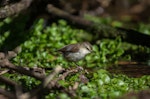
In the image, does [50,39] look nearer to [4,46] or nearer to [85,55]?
[4,46]

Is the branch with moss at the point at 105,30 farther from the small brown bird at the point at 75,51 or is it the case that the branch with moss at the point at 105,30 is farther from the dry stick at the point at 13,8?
the dry stick at the point at 13,8

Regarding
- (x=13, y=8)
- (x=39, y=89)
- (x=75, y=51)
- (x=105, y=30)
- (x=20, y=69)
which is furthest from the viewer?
(x=105, y=30)

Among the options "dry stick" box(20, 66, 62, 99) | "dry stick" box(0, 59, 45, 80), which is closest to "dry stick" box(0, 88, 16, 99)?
"dry stick" box(20, 66, 62, 99)

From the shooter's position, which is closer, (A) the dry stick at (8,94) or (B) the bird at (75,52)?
(A) the dry stick at (8,94)

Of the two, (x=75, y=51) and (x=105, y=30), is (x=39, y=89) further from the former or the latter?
(x=105, y=30)

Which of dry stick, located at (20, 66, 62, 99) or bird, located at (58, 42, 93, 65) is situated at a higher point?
bird, located at (58, 42, 93, 65)

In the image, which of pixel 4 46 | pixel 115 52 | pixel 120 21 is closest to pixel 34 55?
pixel 4 46

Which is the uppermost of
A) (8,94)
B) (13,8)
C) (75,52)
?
(13,8)

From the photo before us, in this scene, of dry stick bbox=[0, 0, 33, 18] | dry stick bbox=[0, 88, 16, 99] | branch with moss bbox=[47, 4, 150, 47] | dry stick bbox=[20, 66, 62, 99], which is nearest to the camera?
dry stick bbox=[20, 66, 62, 99]

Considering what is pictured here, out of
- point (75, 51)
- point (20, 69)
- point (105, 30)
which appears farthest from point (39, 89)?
point (105, 30)

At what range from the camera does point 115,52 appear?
761 cm

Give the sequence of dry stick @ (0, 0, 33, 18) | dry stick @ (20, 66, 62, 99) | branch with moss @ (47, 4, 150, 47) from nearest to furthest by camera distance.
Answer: dry stick @ (20, 66, 62, 99) < dry stick @ (0, 0, 33, 18) < branch with moss @ (47, 4, 150, 47)

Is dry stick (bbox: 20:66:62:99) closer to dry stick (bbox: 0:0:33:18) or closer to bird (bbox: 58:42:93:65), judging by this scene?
bird (bbox: 58:42:93:65)

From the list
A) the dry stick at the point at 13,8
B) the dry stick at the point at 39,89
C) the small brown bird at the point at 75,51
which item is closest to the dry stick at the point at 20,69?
the dry stick at the point at 39,89
